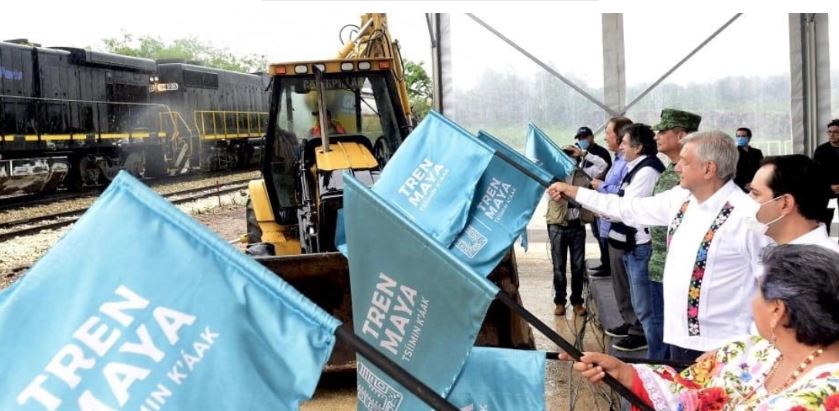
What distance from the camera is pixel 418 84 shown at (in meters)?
20.8

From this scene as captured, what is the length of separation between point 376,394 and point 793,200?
151cm

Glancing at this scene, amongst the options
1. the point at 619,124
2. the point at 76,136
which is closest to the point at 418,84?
the point at 76,136

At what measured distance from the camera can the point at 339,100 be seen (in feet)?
22.9

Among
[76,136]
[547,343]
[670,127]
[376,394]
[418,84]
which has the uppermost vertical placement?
[418,84]

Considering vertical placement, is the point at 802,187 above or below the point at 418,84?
below

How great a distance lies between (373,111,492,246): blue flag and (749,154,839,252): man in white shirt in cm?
145

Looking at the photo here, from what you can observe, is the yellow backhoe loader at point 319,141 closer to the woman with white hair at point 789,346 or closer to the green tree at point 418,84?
the woman with white hair at point 789,346

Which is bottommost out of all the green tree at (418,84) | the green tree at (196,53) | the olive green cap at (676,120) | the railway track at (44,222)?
the railway track at (44,222)

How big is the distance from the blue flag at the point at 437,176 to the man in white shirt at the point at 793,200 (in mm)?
1451

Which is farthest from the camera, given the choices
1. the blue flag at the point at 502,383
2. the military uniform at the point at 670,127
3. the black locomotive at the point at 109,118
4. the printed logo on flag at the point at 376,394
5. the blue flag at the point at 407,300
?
the black locomotive at the point at 109,118

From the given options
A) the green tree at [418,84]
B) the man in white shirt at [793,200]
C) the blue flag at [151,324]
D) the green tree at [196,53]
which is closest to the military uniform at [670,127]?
the man in white shirt at [793,200]

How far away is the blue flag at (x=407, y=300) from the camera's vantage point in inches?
92.7

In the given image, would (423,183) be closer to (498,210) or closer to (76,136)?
(498,210)

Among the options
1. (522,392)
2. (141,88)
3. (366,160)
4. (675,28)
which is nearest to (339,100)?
(366,160)
